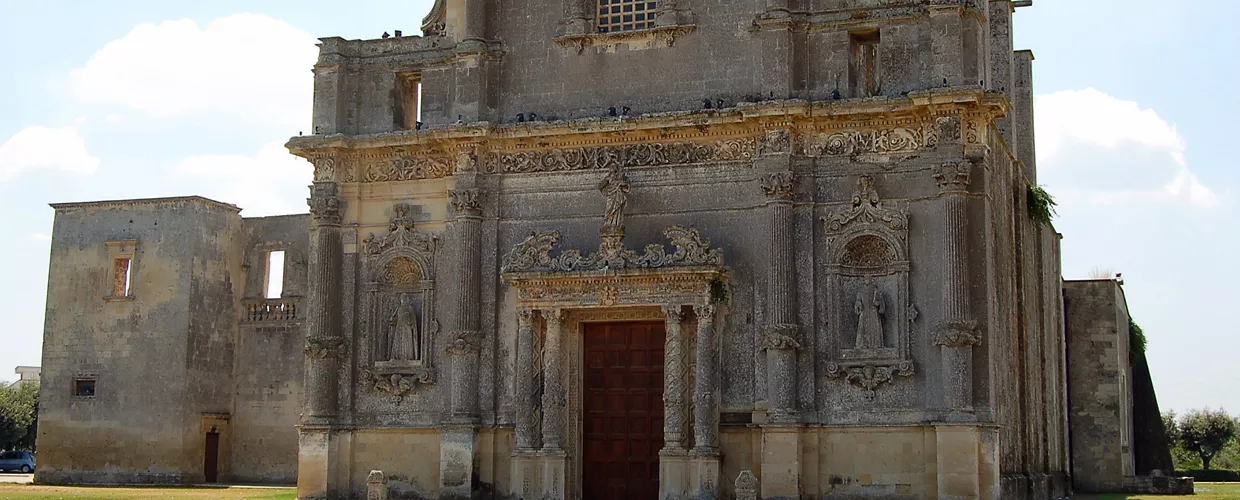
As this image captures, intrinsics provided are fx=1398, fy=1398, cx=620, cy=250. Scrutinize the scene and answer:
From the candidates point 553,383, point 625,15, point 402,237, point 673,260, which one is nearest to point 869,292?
point 673,260

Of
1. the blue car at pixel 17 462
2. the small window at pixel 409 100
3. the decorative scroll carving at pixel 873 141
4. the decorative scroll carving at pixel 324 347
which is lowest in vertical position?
the blue car at pixel 17 462

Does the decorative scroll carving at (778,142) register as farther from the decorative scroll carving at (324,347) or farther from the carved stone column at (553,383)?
the decorative scroll carving at (324,347)

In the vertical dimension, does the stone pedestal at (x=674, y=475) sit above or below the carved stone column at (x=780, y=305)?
below

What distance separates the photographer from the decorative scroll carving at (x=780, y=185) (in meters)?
20.7

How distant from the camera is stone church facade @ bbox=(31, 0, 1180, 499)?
66.2 ft

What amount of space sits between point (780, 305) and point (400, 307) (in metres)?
6.42

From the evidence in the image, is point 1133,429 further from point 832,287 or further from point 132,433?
point 132,433

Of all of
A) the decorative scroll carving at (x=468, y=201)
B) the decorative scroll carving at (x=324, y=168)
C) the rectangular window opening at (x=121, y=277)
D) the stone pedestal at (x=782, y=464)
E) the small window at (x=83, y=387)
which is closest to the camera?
the stone pedestal at (x=782, y=464)

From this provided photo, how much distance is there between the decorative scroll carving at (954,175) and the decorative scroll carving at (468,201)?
7.23 metres

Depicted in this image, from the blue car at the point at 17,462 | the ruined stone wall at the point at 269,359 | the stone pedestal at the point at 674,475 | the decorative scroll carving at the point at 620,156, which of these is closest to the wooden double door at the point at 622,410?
the stone pedestal at the point at 674,475

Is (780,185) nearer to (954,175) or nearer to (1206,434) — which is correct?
(954,175)

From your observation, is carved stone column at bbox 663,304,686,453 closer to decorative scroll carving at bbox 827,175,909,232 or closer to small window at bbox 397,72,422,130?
decorative scroll carving at bbox 827,175,909,232

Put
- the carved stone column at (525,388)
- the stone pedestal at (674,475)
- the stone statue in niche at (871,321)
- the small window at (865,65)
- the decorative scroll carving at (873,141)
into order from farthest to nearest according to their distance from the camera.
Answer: the carved stone column at (525,388), the small window at (865,65), the stone pedestal at (674,475), the decorative scroll carving at (873,141), the stone statue in niche at (871,321)

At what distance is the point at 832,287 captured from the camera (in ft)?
67.6
